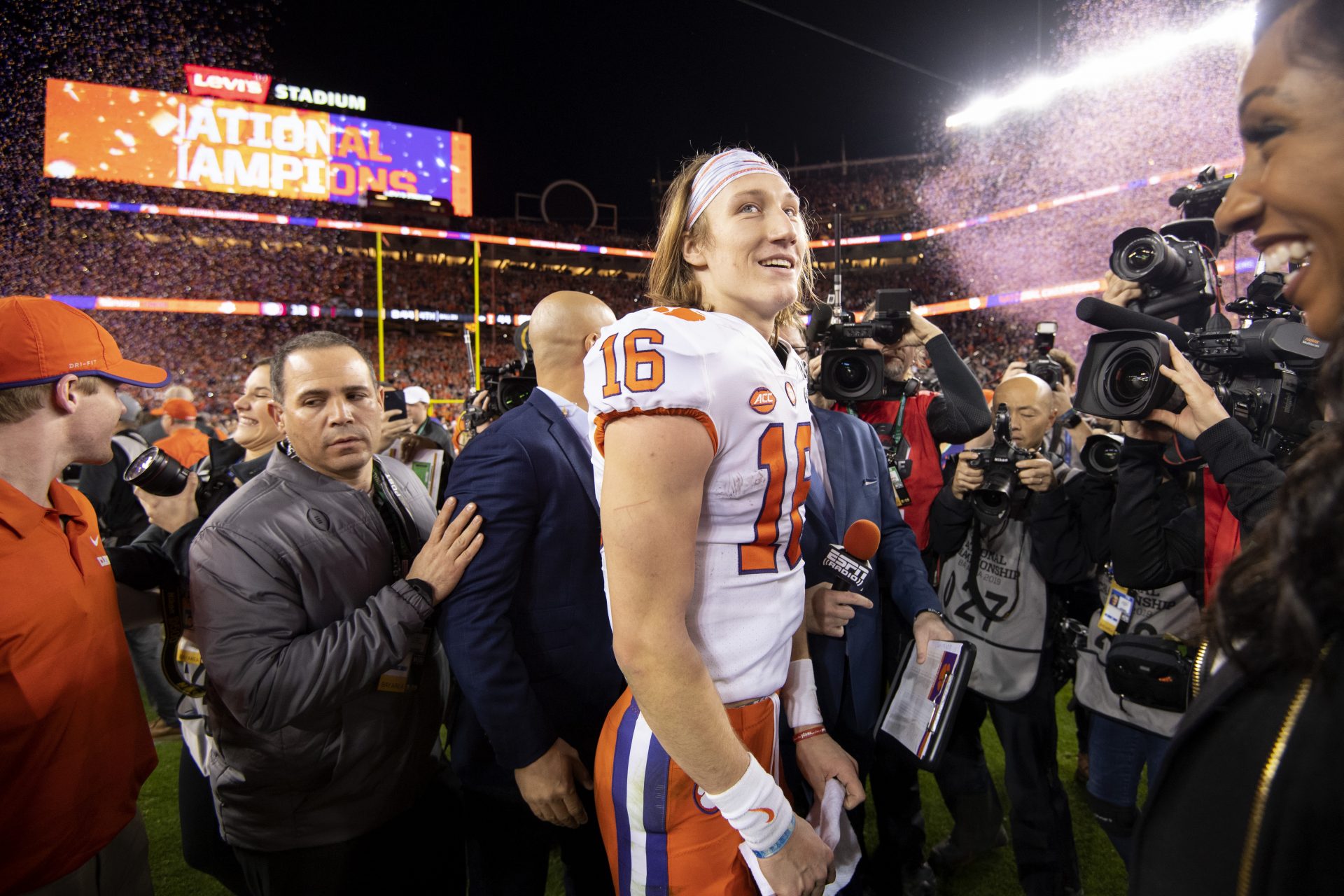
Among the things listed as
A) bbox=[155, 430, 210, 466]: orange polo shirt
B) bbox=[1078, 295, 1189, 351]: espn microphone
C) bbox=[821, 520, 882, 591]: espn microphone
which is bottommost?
bbox=[821, 520, 882, 591]: espn microphone

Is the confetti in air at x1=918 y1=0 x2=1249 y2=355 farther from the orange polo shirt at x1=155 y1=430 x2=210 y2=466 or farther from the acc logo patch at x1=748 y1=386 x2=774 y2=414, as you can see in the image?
the orange polo shirt at x1=155 y1=430 x2=210 y2=466

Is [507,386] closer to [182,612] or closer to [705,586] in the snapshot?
[182,612]

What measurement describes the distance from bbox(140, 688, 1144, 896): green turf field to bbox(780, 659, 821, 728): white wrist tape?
2.22 metres

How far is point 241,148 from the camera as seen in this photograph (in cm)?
2589

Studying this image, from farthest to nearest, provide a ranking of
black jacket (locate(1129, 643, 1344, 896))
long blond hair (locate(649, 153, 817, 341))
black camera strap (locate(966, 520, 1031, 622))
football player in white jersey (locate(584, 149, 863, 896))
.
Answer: black camera strap (locate(966, 520, 1031, 622)) < long blond hair (locate(649, 153, 817, 341)) < football player in white jersey (locate(584, 149, 863, 896)) < black jacket (locate(1129, 643, 1344, 896))

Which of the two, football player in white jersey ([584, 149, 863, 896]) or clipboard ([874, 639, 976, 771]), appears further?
clipboard ([874, 639, 976, 771])

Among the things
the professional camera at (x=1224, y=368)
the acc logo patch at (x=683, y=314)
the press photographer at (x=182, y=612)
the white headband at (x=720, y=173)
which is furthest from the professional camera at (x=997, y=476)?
the press photographer at (x=182, y=612)

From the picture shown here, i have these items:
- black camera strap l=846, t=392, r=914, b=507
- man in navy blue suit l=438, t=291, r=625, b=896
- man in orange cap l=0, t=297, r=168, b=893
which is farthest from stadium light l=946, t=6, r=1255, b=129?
man in orange cap l=0, t=297, r=168, b=893

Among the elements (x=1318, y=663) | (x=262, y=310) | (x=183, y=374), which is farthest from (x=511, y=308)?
(x=1318, y=663)

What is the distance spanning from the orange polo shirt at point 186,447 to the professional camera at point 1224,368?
484 centimetres

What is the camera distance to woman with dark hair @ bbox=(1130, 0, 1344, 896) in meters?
0.52

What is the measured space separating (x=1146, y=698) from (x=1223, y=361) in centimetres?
107

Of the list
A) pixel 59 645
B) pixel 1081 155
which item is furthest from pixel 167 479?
pixel 1081 155

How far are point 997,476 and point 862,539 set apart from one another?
1.48m
